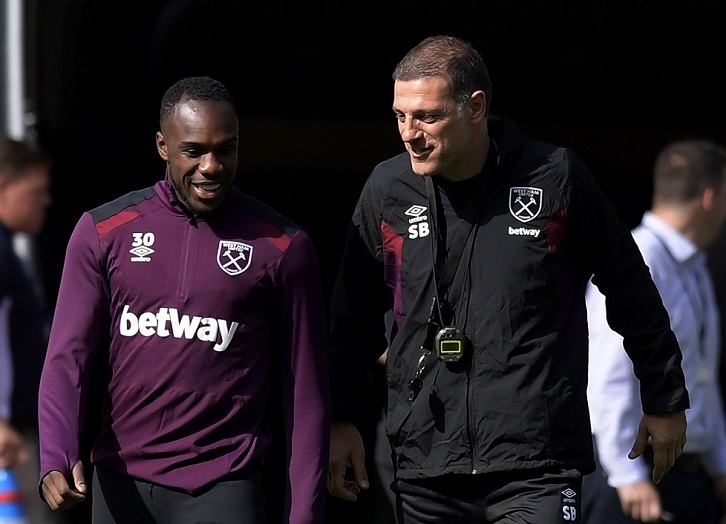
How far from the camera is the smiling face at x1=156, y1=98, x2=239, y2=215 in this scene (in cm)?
376

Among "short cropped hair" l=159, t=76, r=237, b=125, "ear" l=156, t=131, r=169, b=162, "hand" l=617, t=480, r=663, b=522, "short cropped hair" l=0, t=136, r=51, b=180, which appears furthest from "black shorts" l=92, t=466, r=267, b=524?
"short cropped hair" l=0, t=136, r=51, b=180

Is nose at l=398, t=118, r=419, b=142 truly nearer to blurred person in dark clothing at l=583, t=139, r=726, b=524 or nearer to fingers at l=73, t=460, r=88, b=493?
fingers at l=73, t=460, r=88, b=493

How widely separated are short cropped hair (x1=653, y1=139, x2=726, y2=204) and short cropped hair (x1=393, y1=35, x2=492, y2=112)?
157 cm

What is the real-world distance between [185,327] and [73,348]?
0.28 m

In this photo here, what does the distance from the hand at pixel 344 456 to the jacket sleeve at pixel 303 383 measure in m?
0.19

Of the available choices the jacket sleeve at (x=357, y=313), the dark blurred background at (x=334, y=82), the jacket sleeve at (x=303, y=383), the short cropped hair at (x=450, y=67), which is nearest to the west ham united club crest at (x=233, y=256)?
the jacket sleeve at (x=303, y=383)

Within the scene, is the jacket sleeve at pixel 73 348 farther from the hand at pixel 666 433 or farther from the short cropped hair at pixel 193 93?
the hand at pixel 666 433

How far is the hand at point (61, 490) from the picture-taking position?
142 inches

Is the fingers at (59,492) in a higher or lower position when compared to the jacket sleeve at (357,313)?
lower

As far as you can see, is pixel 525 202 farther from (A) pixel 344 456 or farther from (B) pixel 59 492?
(B) pixel 59 492

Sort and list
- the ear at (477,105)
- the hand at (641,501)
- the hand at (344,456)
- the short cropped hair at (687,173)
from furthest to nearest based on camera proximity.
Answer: the short cropped hair at (687,173) < the hand at (641,501) < the hand at (344,456) < the ear at (477,105)

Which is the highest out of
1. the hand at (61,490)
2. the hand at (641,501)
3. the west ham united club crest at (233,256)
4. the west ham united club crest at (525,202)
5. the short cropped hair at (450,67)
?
the short cropped hair at (450,67)

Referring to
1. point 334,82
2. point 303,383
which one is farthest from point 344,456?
point 334,82

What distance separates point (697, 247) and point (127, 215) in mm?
2129
